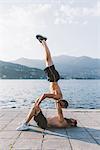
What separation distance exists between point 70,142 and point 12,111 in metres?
5.47

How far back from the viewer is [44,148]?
291 inches

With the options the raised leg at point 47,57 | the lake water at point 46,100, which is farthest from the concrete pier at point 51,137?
the lake water at point 46,100

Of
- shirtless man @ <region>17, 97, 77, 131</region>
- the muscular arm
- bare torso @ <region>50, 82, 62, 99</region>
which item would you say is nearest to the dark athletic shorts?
shirtless man @ <region>17, 97, 77, 131</region>

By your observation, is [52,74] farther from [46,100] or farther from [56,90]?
[46,100]

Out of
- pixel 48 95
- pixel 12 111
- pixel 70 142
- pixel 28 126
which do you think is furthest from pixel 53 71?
pixel 12 111

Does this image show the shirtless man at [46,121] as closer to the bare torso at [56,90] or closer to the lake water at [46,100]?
the bare torso at [56,90]

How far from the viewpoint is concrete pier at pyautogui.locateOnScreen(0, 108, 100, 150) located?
7531mm

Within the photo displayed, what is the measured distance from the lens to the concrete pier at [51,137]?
7.53 metres

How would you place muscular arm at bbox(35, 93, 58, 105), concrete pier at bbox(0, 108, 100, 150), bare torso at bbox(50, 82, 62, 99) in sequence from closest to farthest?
concrete pier at bbox(0, 108, 100, 150) < muscular arm at bbox(35, 93, 58, 105) < bare torso at bbox(50, 82, 62, 99)

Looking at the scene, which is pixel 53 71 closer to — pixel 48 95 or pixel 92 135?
pixel 48 95

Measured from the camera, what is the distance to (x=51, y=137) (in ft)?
27.9

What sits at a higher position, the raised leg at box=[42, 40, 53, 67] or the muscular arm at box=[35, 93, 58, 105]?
the raised leg at box=[42, 40, 53, 67]

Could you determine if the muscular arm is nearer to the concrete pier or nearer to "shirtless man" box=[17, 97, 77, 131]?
"shirtless man" box=[17, 97, 77, 131]

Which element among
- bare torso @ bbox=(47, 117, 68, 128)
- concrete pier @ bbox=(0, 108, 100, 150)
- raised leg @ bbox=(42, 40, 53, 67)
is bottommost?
concrete pier @ bbox=(0, 108, 100, 150)
